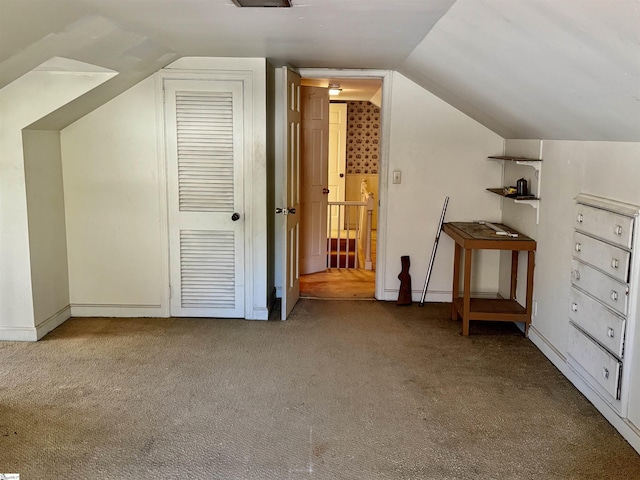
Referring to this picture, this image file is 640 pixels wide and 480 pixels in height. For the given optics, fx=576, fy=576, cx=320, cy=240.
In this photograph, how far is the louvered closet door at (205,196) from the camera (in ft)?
14.5

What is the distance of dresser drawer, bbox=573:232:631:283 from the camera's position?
2854 millimetres

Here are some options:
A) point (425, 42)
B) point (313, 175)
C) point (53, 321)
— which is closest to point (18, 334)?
point (53, 321)

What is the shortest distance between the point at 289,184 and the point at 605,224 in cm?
239

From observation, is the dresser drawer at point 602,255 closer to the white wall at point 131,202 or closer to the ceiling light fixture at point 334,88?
the white wall at point 131,202

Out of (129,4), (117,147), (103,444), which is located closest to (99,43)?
(129,4)

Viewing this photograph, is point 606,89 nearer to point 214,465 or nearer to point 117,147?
point 214,465

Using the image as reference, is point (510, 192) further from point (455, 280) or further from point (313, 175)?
point (313, 175)

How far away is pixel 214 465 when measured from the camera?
258cm

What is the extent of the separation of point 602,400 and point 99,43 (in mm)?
3363

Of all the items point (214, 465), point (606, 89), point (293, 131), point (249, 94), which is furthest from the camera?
point (293, 131)

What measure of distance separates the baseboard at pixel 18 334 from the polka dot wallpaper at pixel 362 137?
6217 millimetres

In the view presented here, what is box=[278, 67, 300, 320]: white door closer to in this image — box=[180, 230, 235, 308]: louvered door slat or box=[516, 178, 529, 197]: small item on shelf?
box=[180, 230, 235, 308]: louvered door slat

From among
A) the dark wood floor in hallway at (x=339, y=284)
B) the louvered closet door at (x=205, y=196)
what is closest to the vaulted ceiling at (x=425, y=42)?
the louvered closet door at (x=205, y=196)

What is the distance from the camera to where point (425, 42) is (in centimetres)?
343
